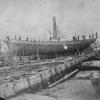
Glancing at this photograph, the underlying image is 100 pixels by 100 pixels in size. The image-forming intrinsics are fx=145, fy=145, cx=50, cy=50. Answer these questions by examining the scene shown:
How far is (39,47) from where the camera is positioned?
35.7 m

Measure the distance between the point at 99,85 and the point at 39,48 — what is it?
23317 mm

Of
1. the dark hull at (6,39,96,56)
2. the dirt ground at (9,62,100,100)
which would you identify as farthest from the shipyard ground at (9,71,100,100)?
the dark hull at (6,39,96,56)

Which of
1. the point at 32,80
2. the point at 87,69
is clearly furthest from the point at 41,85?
the point at 87,69

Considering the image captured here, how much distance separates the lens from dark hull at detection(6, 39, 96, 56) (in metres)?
33.0

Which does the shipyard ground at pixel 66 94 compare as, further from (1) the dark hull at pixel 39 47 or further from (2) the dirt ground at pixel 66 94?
(1) the dark hull at pixel 39 47

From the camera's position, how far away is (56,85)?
1638 cm

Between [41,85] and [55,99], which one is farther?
[41,85]

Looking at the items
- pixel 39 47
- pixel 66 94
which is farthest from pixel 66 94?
pixel 39 47

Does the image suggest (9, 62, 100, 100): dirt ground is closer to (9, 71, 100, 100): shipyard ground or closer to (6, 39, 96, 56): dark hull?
(9, 71, 100, 100): shipyard ground

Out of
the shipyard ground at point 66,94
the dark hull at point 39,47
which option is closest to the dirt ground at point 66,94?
the shipyard ground at point 66,94

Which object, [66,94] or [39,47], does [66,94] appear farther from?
[39,47]

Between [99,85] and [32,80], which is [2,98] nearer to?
[32,80]

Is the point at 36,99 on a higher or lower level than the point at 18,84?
lower

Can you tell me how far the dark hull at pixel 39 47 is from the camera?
32969mm
